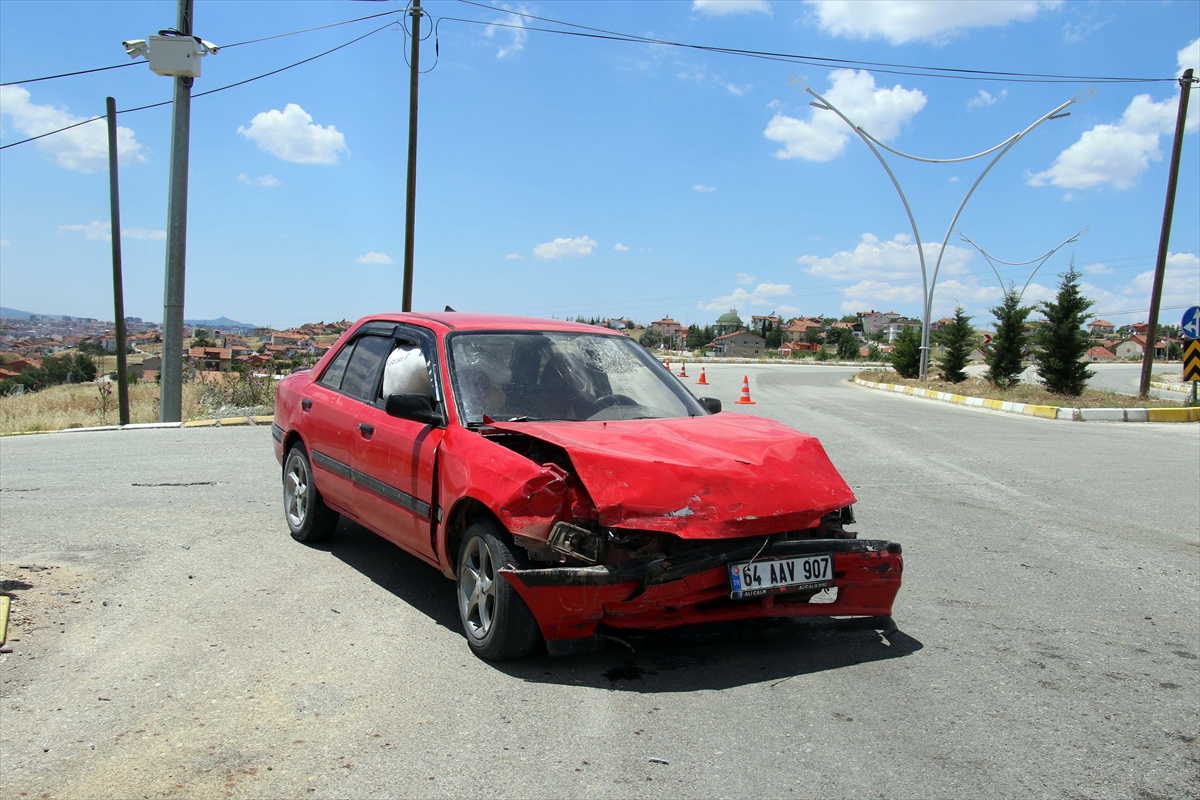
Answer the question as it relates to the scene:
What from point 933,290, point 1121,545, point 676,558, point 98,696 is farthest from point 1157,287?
point 98,696

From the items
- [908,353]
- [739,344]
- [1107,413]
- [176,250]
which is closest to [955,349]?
[908,353]

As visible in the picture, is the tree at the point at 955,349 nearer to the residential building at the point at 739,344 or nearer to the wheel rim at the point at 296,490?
the wheel rim at the point at 296,490

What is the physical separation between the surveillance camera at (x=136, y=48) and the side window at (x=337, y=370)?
442 inches

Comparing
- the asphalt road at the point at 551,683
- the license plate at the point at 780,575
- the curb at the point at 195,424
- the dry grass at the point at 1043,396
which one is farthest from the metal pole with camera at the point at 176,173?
the dry grass at the point at 1043,396

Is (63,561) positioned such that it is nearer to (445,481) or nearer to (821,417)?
(445,481)

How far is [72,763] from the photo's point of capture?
9.52 feet

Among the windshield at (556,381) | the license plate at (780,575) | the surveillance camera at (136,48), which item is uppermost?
the surveillance camera at (136,48)

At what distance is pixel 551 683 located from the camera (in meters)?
3.66

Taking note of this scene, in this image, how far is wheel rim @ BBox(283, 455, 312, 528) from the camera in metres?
5.98

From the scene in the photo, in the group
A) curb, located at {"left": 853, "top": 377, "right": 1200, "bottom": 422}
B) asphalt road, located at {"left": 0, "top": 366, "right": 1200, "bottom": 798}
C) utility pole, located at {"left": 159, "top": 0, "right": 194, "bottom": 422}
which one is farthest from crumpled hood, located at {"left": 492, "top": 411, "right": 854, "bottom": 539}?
curb, located at {"left": 853, "top": 377, "right": 1200, "bottom": 422}

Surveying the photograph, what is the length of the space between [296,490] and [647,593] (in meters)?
3.53

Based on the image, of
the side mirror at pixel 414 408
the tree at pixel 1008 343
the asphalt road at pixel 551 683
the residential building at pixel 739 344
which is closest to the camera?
the asphalt road at pixel 551 683

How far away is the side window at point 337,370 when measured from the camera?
5848mm

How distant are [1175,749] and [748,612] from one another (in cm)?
159
